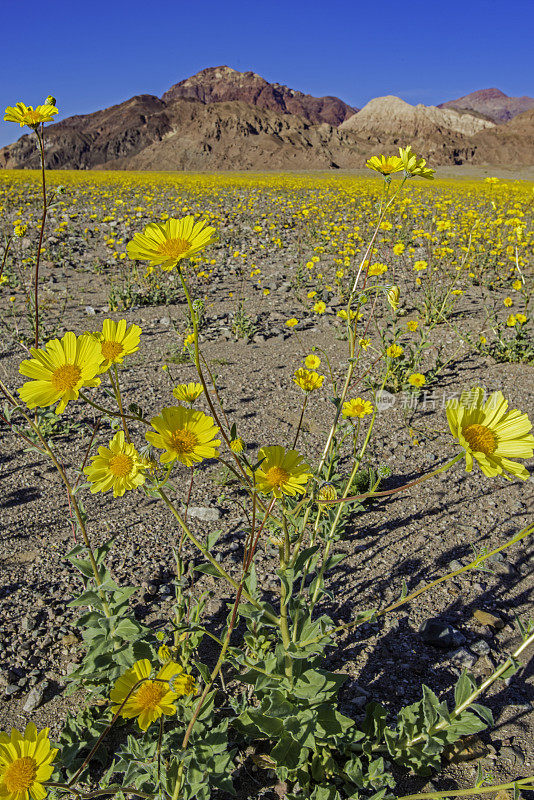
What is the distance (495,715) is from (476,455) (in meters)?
1.37

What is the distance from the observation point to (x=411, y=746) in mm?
1521

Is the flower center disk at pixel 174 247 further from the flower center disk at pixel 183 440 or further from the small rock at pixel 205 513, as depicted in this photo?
the small rock at pixel 205 513

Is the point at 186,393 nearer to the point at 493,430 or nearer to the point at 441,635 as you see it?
the point at 493,430

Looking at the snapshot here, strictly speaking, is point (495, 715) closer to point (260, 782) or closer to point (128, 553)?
point (260, 782)

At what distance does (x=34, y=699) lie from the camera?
1759 millimetres

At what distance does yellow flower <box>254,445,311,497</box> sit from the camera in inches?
49.7

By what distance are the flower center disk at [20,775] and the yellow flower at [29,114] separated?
183 centimetres

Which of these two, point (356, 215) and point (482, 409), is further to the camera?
point (356, 215)

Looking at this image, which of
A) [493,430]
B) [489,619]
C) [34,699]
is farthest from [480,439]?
[34,699]

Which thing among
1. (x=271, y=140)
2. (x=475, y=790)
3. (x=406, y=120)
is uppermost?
(x=406, y=120)

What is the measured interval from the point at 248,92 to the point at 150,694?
613 ft

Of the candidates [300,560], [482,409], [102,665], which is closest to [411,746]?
[300,560]

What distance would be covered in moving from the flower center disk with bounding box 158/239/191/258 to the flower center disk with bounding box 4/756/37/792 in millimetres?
1275

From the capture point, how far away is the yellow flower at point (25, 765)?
1.10 m
